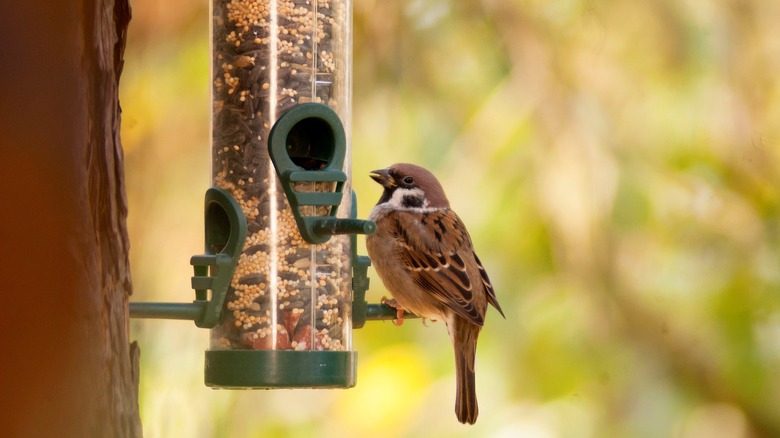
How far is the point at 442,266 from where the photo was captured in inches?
229

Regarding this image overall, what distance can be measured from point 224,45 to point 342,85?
50 cm

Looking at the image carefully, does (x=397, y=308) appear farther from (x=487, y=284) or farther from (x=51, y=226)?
(x=51, y=226)

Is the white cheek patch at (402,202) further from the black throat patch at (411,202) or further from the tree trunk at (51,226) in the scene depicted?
the tree trunk at (51,226)

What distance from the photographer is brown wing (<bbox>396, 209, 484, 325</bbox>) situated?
5703mm

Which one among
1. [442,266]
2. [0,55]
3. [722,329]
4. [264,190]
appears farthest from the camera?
[722,329]

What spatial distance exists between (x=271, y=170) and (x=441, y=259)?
1453 mm

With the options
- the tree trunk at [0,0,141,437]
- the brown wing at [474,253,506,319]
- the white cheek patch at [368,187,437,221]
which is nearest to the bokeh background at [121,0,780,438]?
the brown wing at [474,253,506,319]

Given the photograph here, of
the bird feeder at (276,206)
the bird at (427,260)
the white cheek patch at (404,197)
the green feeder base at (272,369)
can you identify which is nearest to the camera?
the green feeder base at (272,369)

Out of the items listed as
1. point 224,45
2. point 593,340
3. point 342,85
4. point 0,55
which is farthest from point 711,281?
point 0,55

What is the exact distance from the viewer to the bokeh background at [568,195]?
246 inches

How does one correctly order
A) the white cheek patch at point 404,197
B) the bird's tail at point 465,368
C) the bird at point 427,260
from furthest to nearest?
the white cheek patch at point 404,197, the bird at point 427,260, the bird's tail at point 465,368

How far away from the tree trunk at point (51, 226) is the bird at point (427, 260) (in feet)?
14.0

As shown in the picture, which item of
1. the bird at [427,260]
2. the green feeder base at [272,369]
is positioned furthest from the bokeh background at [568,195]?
the green feeder base at [272,369]

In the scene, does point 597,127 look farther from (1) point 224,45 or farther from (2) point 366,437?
(1) point 224,45
